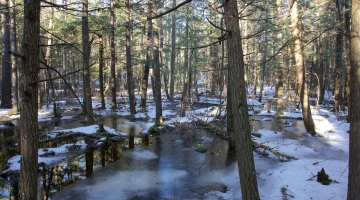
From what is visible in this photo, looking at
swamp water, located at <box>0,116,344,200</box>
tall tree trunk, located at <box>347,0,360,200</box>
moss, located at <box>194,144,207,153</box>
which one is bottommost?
swamp water, located at <box>0,116,344,200</box>

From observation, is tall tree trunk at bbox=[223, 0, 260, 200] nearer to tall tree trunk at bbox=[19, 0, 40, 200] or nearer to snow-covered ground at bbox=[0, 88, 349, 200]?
snow-covered ground at bbox=[0, 88, 349, 200]

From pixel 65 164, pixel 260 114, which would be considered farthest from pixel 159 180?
pixel 260 114

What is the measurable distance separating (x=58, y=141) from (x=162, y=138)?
180 inches

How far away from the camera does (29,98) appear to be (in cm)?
353

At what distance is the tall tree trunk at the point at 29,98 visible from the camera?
11.5 feet

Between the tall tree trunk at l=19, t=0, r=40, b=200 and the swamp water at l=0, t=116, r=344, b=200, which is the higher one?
the tall tree trunk at l=19, t=0, r=40, b=200

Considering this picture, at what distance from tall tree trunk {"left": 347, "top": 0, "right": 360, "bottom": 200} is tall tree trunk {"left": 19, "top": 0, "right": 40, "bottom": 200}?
5.21 meters

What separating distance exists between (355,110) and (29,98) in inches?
208

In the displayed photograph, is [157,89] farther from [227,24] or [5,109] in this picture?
[5,109]

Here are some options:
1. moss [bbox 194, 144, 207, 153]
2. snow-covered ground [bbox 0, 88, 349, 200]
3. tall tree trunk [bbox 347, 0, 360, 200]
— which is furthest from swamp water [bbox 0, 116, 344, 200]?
tall tree trunk [bbox 347, 0, 360, 200]

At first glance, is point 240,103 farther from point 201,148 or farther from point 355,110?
point 201,148

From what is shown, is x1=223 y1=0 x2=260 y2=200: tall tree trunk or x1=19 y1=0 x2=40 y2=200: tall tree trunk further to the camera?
x1=223 y1=0 x2=260 y2=200: tall tree trunk

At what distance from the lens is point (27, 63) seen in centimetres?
351

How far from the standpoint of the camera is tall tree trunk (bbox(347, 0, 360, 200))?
14.5 feet
